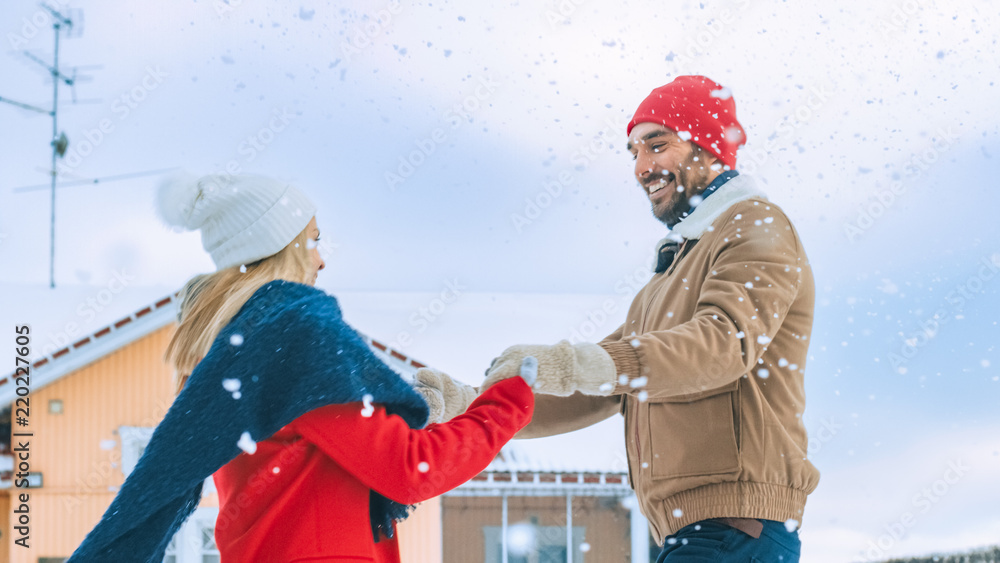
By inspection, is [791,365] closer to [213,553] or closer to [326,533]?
[326,533]

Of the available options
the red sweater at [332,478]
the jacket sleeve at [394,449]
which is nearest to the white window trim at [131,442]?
the red sweater at [332,478]

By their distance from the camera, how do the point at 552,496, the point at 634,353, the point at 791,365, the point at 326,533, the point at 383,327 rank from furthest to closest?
the point at 383,327, the point at 552,496, the point at 791,365, the point at 634,353, the point at 326,533

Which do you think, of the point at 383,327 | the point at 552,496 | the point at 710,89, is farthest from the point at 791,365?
the point at 383,327

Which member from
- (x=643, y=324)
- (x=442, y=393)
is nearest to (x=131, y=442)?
(x=442, y=393)

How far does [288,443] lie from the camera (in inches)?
67.8

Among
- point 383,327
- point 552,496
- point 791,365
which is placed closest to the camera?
point 791,365

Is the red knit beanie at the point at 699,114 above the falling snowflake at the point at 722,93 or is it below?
below

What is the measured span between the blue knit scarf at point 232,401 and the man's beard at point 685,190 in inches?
47.7

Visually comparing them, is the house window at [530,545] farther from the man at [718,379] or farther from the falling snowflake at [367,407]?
the falling snowflake at [367,407]

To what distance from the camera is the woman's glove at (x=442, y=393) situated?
2.35 metres

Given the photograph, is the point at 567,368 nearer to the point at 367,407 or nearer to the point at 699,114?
the point at 367,407

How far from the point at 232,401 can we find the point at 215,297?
295mm

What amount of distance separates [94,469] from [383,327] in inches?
262

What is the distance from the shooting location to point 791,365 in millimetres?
2236
